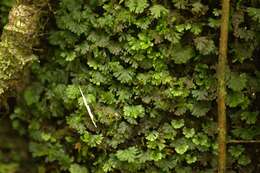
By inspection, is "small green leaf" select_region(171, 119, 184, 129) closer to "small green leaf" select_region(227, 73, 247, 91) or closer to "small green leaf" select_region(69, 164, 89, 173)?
"small green leaf" select_region(227, 73, 247, 91)

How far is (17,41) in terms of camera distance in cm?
311

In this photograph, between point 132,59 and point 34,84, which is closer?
point 132,59

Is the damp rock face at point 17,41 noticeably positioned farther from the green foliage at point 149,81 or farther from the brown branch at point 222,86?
the brown branch at point 222,86

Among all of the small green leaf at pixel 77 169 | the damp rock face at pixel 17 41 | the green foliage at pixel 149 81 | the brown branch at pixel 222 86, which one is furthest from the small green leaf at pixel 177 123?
the damp rock face at pixel 17 41

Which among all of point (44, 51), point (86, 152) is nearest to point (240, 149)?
point (86, 152)

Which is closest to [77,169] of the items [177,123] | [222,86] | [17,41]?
[177,123]

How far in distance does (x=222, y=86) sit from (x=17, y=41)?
4.32 feet

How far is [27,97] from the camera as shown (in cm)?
356

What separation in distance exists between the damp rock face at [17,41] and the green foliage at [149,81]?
194 millimetres

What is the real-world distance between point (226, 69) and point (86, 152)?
113 centimetres

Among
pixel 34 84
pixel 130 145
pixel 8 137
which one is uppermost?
pixel 34 84

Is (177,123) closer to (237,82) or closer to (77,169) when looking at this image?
(237,82)

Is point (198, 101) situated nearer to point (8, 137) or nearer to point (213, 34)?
point (213, 34)

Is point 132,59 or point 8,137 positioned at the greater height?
point 132,59
